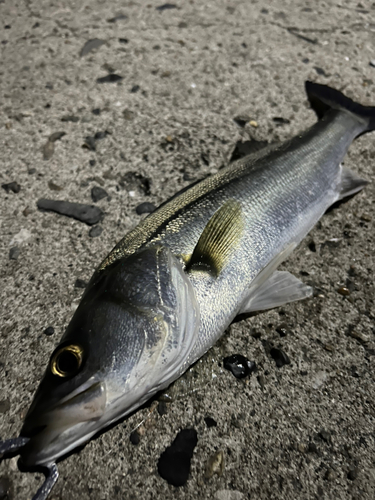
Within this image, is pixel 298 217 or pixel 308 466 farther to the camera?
pixel 298 217

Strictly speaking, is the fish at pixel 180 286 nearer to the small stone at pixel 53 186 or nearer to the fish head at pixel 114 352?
the fish head at pixel 114 352

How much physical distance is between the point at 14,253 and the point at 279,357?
6.00ft

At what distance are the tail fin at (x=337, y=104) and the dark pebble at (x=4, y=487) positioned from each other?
3264 mm

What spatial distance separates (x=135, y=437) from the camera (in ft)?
6.25

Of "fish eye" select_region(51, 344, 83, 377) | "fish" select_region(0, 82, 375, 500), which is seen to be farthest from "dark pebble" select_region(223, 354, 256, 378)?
"fish eye" select_region(51, 344, 83, 377)

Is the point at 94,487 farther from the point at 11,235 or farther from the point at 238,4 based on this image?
the point at 238,4

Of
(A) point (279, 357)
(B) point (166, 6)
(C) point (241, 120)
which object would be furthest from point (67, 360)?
(B) point (166, 6)

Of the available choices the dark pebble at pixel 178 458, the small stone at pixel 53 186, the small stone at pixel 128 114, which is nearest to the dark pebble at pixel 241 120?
the small stone at pixel 128 114

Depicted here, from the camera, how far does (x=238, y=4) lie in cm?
429

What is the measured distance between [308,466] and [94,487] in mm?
1030

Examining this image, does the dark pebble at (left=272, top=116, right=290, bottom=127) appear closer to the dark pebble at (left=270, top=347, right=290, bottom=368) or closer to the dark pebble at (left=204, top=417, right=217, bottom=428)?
the dark pebble at (left=270, top=347, right=290, bottom=368)

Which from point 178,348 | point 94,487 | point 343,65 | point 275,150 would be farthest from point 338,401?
point 343,65

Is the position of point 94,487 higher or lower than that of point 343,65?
lower

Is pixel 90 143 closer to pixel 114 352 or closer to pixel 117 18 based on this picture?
pixel 117 18
